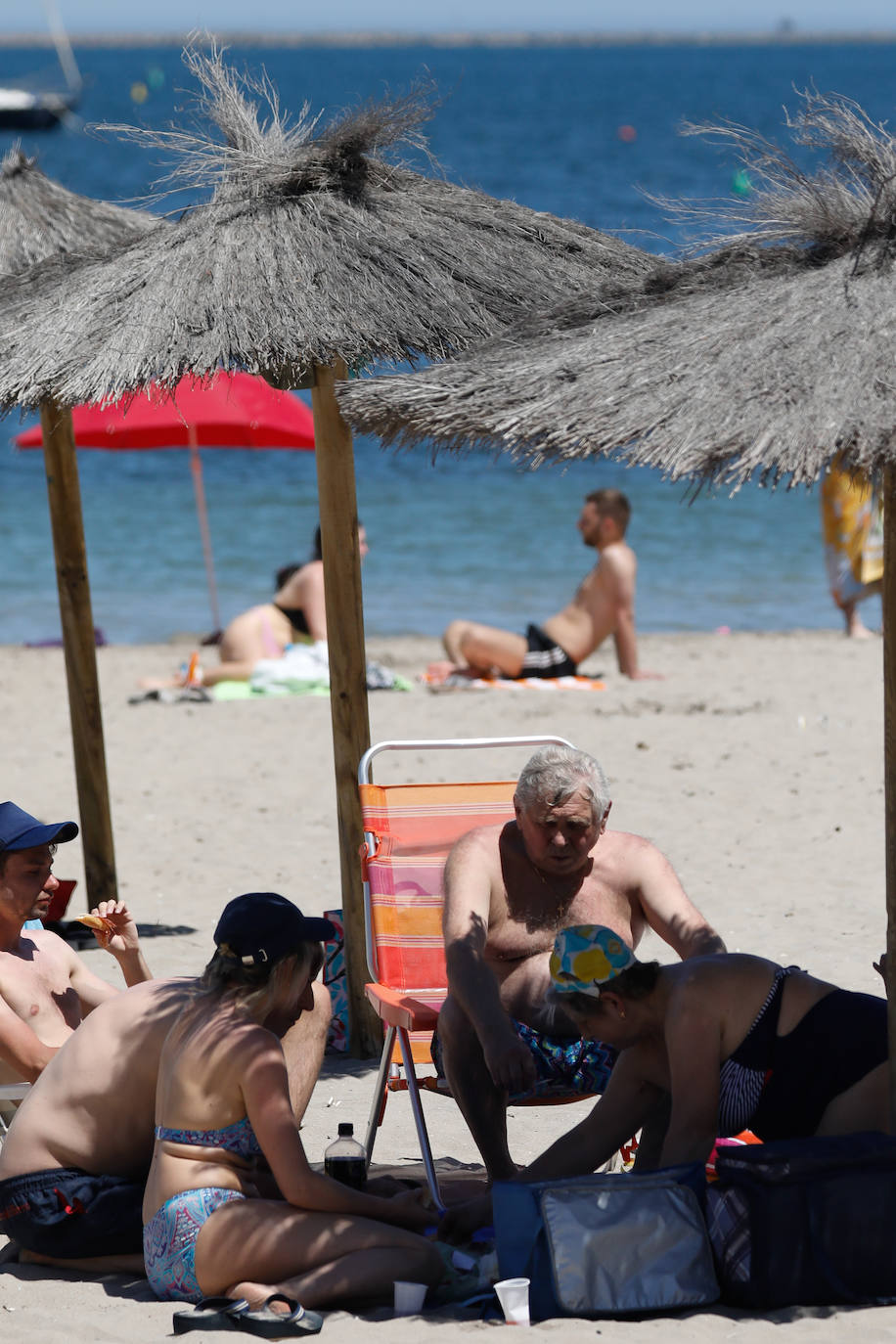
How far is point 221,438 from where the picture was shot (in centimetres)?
1030

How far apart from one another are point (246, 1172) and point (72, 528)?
2737 mm

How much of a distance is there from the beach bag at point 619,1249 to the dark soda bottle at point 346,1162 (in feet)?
1.86

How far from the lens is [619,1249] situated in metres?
2.97

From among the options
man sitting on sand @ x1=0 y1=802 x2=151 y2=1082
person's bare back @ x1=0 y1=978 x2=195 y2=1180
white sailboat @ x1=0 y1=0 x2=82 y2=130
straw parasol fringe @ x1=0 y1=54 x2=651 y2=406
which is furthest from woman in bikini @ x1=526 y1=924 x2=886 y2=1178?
white sailboat @ x1=0 y1=0 x2=82 y2=130

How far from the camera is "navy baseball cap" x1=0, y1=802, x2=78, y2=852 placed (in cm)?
369

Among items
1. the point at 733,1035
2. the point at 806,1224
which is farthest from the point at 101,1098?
the point at 806,1224

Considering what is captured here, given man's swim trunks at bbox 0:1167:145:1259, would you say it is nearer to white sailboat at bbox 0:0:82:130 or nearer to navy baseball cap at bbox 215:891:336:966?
navy baseball cap at bbox 215:891:336:966

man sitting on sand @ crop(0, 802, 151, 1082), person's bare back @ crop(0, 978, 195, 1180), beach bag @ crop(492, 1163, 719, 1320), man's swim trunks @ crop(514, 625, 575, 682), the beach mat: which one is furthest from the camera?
man's swim trunks @ crop(514, 625, 575, 682)

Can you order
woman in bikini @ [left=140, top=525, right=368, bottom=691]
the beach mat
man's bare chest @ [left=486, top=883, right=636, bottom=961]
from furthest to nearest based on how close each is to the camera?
woman in bikini @ [left=140, top=525, right=368, bottom=691] < the beach mat < man's bare chest @ [left=486, top=883, right=636, bottom=961]

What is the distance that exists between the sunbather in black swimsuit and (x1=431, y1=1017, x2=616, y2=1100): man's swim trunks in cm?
42

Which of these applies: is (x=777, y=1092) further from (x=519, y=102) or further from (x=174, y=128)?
(x=519, y=102)

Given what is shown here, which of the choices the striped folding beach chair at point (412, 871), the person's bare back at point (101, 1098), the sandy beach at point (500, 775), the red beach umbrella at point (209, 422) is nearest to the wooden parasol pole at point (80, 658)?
the sandy beach at point (500, 775)

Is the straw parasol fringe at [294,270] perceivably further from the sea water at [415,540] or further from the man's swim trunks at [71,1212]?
the man's swim trunks at [71,1212]

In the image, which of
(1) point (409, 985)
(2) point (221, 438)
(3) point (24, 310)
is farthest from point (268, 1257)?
(2) point (221, 438)
